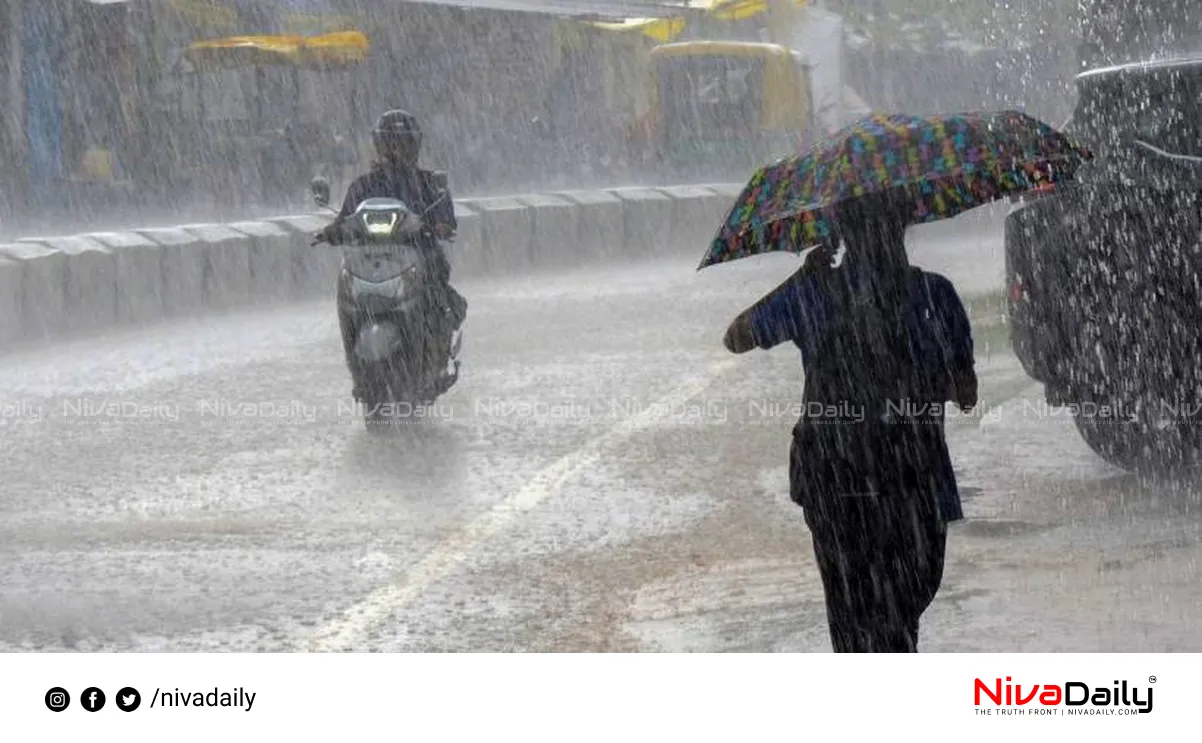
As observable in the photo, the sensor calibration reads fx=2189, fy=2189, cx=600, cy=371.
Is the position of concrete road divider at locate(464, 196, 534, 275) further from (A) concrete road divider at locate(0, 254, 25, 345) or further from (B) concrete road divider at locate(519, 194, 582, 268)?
(A) concrete road divider at locate(0, 254, 25, 345)

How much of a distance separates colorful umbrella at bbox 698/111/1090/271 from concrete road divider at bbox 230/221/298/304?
13.6 m

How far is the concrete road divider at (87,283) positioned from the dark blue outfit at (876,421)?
39.2ft

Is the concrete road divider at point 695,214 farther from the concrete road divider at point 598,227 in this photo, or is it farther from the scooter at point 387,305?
the scooter at point 387,305

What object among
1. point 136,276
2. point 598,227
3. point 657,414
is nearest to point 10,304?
point 136,276

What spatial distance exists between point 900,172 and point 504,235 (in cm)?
1679

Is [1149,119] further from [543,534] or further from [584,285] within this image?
[584,285]

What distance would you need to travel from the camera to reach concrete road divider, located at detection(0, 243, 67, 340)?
50.6 ft

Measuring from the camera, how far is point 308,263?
18938mm

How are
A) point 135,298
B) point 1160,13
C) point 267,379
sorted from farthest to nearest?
point 135,298 < point 267,379 < point 1160,13

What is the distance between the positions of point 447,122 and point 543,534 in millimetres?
30919
